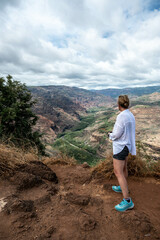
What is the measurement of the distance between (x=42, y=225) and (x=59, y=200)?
67 centimetres

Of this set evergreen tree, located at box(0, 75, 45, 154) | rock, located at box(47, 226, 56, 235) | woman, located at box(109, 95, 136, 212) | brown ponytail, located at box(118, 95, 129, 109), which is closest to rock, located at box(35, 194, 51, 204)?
rock, located at box(47, 226, 56, 235)

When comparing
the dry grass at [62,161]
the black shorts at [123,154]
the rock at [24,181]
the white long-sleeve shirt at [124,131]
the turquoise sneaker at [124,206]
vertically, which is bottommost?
the dry grass at [62,161]

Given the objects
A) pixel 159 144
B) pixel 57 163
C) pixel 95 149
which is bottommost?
pixel 95 149

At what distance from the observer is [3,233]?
1733mm

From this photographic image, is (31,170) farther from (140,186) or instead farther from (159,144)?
(159,144)

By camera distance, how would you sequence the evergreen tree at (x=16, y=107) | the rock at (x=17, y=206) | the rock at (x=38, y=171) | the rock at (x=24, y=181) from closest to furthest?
the rock at (x=17, y=206) → the rock at (x=24, y=181) → the rock at (x=38, y=171) → the evergreen tree at (x=16, y=107)

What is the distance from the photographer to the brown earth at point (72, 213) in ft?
6.07

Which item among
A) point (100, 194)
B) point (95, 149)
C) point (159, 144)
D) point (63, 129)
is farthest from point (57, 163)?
point (63, 129)

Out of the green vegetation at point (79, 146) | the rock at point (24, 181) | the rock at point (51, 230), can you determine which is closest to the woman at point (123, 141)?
the rock at point (51, 230)

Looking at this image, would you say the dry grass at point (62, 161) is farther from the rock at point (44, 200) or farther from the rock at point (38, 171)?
the rock at point (44, 200)

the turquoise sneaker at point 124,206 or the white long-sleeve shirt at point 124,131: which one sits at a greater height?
the white long-sleeve shirt at point 124,131

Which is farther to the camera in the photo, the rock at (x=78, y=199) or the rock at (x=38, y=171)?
the rock at (x=38, y=171)

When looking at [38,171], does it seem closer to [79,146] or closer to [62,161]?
[62,161]

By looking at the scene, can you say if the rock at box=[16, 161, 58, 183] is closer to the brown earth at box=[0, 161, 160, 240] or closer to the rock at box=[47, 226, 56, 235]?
the brown earth at box=[0, 161, 160, 240]
